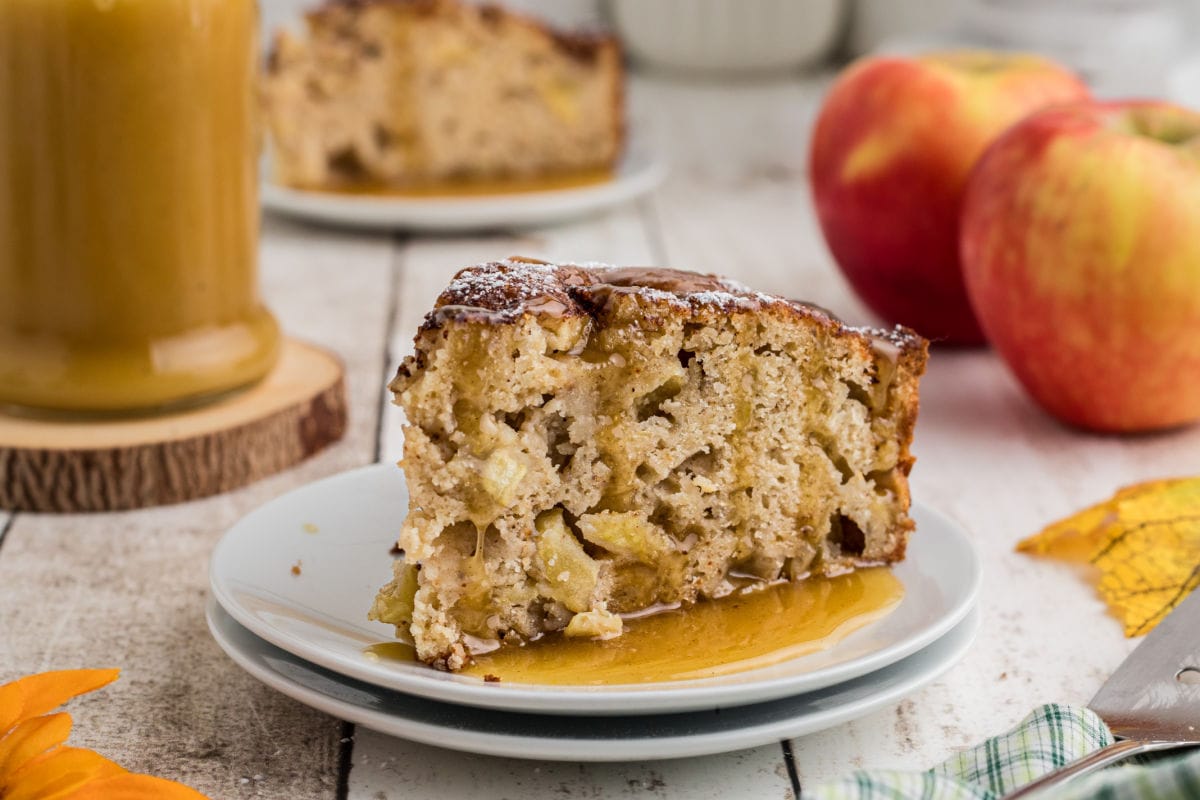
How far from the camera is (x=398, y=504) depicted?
5.63 feet

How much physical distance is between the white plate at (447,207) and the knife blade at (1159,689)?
1.88m

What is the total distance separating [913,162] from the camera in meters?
2.50

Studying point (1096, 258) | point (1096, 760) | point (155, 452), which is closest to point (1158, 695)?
point (1096, 760)

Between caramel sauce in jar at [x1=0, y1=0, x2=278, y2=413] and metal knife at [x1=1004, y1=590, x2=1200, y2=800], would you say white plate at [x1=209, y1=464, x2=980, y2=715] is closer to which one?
metal knife at [x1=1004, y1=590, x2=1200, y2=800]

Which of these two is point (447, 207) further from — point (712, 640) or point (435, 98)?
point (712, 640)

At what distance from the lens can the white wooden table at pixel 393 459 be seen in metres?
1.36

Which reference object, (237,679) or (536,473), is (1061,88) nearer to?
(536,473)

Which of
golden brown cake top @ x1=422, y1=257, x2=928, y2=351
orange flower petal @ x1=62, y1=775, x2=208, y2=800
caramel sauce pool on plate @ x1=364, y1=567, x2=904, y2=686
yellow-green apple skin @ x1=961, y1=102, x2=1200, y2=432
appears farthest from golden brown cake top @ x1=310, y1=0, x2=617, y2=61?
orange flower petal @ x1=62, y1=775, x2=208, y2=800

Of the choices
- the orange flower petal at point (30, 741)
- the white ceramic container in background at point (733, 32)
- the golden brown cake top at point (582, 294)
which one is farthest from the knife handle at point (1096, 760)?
the white ceramic container in background at point (733, 32)

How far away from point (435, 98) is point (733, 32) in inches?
61.9

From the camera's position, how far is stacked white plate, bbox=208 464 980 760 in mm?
1253

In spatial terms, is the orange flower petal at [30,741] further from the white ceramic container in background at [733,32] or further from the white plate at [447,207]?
the white ceramic container in background at [733,32]

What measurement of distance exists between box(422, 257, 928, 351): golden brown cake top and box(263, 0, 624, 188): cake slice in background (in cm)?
196

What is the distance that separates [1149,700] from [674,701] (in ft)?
1.56
